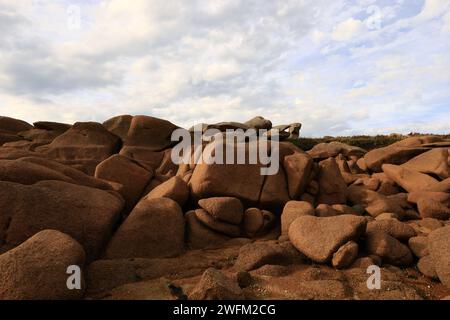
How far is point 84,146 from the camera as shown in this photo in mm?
20062

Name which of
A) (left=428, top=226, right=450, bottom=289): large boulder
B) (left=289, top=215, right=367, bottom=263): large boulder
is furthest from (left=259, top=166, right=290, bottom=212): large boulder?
(left=428, top=226, right=450, bottom=289): large boulder

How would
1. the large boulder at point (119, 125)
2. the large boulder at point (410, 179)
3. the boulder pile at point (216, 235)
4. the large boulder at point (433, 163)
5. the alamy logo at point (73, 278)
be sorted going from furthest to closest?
the large boulder at point (119, 125)
the large boulder at point (433, 163)
the large boulder at point (410, 179)
the boulder pile at point (216, 235)
the alamy logo at point (73, 278)

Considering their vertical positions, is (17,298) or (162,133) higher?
(162,133)

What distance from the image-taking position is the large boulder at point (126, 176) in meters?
12.0

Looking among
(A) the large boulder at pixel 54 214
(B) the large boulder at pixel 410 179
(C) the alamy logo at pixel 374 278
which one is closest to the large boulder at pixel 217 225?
(A) the large boulder at pixel 54 214

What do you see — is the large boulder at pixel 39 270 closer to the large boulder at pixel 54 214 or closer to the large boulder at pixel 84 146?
the large boulder at pixel 54 214

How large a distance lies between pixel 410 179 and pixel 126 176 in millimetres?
10621

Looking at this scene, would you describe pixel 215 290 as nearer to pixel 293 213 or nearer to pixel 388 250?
pixel 388 250

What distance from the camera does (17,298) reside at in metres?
5.30

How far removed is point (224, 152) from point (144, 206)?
302 cm

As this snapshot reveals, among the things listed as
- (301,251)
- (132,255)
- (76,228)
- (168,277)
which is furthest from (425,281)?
(76,228)

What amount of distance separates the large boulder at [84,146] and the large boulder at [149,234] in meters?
10.9

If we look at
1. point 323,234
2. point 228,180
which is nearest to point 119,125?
point 228,180
